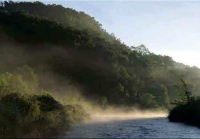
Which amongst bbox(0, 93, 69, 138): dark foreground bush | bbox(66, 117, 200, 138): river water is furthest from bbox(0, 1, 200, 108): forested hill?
bbox(0, 93, 69, 138): dark foreground bush

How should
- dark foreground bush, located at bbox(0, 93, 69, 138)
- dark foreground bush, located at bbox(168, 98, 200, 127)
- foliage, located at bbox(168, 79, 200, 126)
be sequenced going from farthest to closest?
foliage, located at bbox(168, 79, 200, 126)
dark foreground bush, located at bbox(168, 98, 200, 127)
dark foreground bush, located at bbox(0, 93, 69, 138)

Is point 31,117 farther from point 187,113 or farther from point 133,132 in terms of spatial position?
point 187,113

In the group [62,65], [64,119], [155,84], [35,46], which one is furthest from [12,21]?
[64,119]

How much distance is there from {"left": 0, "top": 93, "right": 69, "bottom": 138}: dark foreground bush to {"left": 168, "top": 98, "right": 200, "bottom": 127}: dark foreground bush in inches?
1061

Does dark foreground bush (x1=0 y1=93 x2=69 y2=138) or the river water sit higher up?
dark foreground bush (x1=0 y1=93 x2=69 y2=138)

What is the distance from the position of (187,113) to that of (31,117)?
37152mm

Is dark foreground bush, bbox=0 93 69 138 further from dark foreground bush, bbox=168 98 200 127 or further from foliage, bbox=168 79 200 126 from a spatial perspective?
foliage, bbox=168 79 200 126

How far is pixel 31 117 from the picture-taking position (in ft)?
100

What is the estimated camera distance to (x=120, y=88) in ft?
466

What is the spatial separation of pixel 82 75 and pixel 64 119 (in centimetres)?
10537

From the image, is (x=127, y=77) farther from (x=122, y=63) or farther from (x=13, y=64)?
(x=13, y=64)

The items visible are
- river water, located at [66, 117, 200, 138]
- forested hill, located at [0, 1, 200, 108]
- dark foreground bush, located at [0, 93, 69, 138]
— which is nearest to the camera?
dark foreground bush, located at [0, 93, 69, 138]

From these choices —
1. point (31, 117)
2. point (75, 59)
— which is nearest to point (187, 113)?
point (31, 117)

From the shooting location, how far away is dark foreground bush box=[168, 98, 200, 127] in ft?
174
